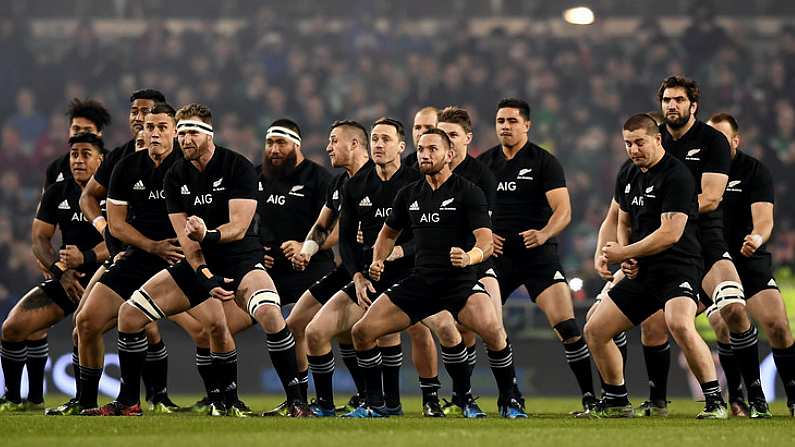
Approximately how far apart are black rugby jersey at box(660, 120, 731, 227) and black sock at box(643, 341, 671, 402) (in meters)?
1.10

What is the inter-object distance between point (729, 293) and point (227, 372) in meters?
3.61

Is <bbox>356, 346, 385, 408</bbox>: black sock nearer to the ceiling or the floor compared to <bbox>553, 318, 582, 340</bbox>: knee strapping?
nearer to the floor

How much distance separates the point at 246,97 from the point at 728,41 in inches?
278

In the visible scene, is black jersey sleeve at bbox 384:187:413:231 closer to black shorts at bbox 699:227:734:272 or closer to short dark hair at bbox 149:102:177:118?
short dark hair at bbox 149:102:177:118

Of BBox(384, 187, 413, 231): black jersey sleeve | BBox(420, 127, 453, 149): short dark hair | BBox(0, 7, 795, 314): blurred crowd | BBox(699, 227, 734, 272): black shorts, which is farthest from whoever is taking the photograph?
BBox(0, 7, 795, 314): blurred crowd

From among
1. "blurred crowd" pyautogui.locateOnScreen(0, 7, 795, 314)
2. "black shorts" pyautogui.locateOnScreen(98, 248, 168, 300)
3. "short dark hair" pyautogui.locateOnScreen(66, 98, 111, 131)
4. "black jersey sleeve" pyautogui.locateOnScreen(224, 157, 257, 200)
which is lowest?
"black shorts" pyautogui.locateOnScreen(98, 248, 168, 300)

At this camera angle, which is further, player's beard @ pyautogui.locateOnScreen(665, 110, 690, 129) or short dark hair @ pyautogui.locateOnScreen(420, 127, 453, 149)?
player's beard @ pyautogui.locateOnScreen(665, 110, 690, 129)

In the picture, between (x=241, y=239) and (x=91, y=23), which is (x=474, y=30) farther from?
(x=241, y=239)

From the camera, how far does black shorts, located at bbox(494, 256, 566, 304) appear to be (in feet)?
35.8

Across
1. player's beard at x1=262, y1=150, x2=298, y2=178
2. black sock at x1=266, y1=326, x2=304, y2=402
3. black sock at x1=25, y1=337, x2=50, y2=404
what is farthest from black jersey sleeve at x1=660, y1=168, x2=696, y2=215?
black sock at x1=25, y1=337, x2=50, y2=404

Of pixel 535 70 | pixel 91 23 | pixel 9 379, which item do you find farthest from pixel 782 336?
pixel 91 23

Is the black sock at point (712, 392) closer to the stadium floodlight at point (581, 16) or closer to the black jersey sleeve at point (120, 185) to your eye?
the black jersey sleeve at point (120, 185)

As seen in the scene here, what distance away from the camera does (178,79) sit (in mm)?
21609

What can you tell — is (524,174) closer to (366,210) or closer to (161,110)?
(366,210)
